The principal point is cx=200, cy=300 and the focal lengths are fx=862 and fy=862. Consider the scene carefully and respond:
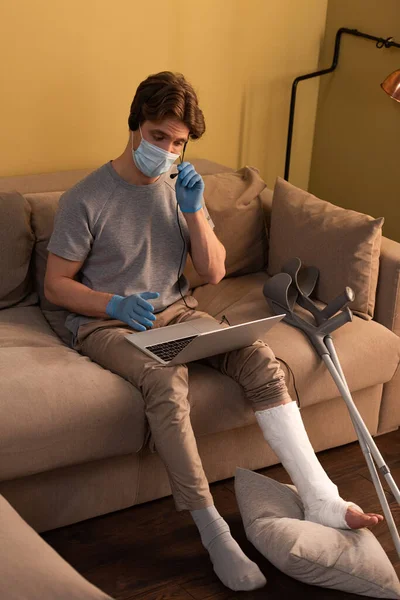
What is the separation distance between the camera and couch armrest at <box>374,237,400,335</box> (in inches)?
104

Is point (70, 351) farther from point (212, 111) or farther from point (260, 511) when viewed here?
point (212, 111)

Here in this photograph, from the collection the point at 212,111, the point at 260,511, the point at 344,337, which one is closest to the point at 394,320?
the point at 344,337

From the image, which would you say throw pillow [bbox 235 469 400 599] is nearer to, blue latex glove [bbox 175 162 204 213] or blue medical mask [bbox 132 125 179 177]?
blue latex glove [bbox 175 162 204 213]

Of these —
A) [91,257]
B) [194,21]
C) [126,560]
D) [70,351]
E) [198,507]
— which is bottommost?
[126,560]

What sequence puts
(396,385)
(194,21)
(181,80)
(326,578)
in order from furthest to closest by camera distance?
(194,21) → (396,385) → (181,80) → (326,578)

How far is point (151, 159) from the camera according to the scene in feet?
7.57

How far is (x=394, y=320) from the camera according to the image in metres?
2.67

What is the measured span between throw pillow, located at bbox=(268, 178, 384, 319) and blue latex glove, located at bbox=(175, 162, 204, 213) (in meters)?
0.50

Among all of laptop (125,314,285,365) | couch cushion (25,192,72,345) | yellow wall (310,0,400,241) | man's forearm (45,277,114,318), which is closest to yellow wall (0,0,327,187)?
yellow wall (310,0,400,241)

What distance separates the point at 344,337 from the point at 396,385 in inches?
12.0

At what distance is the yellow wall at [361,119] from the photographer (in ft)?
11.5

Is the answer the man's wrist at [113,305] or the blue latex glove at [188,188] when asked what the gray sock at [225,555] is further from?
the blue latex glove at [188,188]

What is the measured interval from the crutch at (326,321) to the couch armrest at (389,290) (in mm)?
189

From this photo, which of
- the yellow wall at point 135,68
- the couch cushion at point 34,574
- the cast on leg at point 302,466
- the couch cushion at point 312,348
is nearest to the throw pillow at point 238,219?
the couch cushion at point 312,348
